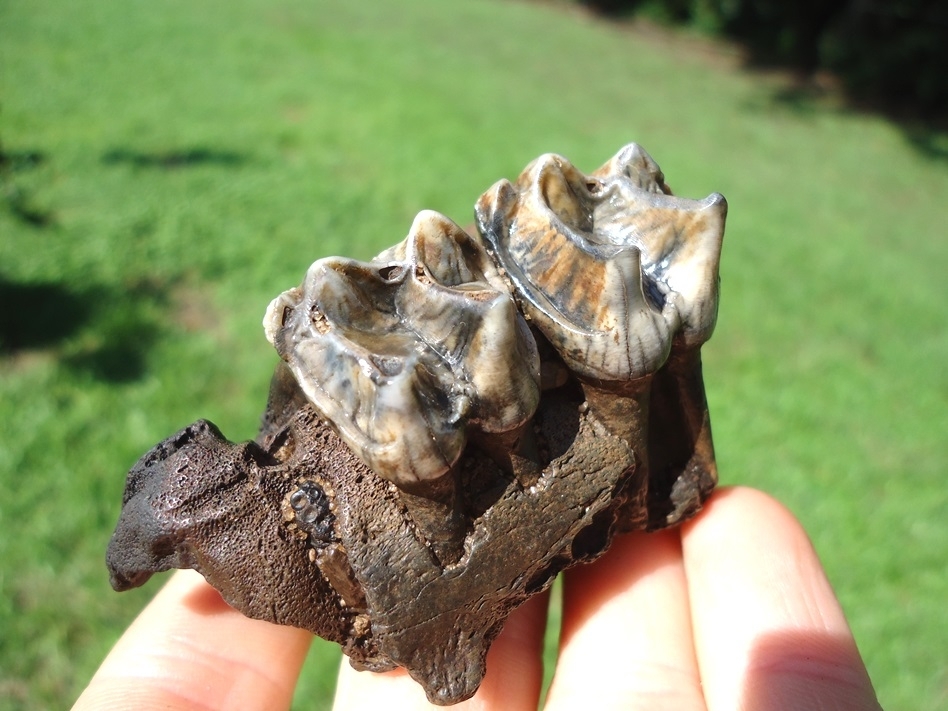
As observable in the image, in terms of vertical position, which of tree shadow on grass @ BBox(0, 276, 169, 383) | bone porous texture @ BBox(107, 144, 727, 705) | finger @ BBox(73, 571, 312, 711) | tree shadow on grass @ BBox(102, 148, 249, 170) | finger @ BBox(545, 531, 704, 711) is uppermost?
bone porous texture @ BBox(107, 144, 727, 705)

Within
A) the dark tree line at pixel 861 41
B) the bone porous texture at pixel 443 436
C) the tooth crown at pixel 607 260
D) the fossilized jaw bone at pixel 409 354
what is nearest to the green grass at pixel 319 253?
the bone porous texture at pixel 443 436

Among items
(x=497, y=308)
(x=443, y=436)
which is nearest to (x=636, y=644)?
(x=443, y=436)

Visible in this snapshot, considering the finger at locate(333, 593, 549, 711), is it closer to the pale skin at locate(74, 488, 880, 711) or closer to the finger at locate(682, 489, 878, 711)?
the pale skin at locate(74, 488, 880, 711)

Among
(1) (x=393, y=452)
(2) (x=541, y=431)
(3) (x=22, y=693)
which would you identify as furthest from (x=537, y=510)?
(3) (x=22, y=693)

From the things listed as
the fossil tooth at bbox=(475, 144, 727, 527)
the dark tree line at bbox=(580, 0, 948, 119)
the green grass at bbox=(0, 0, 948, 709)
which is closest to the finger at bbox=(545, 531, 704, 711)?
the fossil tooth at bbox=(475, 144, 727, 527)

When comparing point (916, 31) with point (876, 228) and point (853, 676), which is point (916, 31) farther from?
point (853, 676)

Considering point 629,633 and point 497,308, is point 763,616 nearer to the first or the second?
point 629,633
